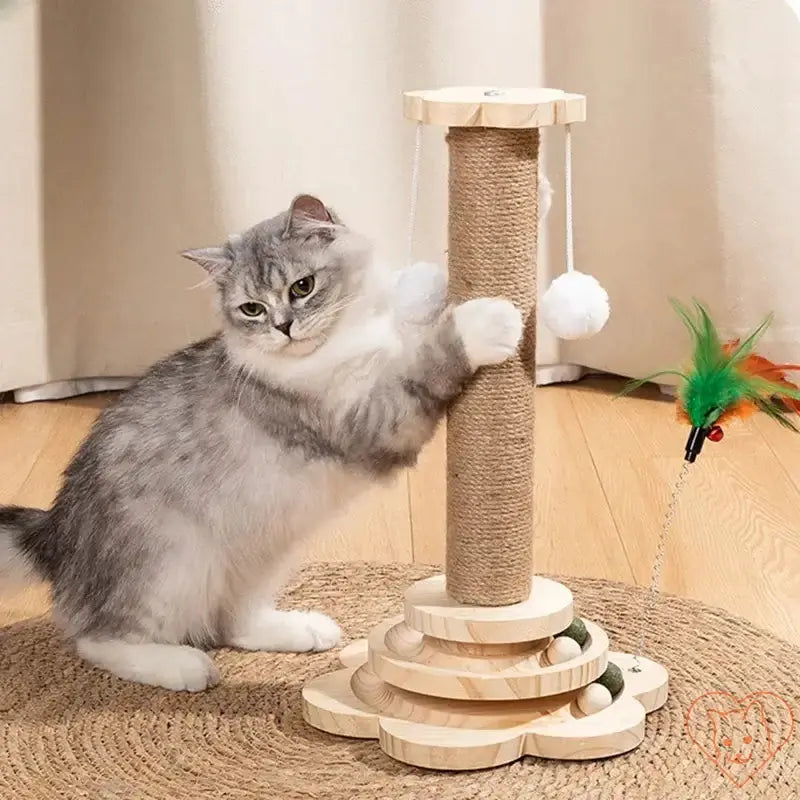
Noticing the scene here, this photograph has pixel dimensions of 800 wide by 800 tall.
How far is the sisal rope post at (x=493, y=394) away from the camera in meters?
1.58

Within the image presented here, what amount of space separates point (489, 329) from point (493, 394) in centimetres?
10

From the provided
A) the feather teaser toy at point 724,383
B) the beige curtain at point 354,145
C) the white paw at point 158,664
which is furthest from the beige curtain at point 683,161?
the white paw at point 158,664

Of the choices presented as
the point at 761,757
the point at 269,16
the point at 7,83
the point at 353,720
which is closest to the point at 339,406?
the point at 353,720

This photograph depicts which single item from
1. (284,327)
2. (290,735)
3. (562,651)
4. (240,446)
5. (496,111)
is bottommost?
(290,735)

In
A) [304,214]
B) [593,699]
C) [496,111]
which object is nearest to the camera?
[496,111]

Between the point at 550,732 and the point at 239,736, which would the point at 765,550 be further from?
the point at 239,736

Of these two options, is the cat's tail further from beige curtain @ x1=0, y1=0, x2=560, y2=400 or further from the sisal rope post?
beige curtain @ x1=0, y1=0, x2=560, y2=400

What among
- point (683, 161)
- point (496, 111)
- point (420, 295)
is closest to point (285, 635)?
point (420, 295)

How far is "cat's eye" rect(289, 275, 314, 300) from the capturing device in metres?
1.70

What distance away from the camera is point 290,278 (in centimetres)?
170

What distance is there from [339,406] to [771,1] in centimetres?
142

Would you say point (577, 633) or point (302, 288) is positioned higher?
point (302, 288)

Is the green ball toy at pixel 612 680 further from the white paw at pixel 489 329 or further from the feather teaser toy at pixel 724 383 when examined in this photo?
the white paw at pixel 489 329

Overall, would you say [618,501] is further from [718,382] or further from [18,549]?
[18,549]
